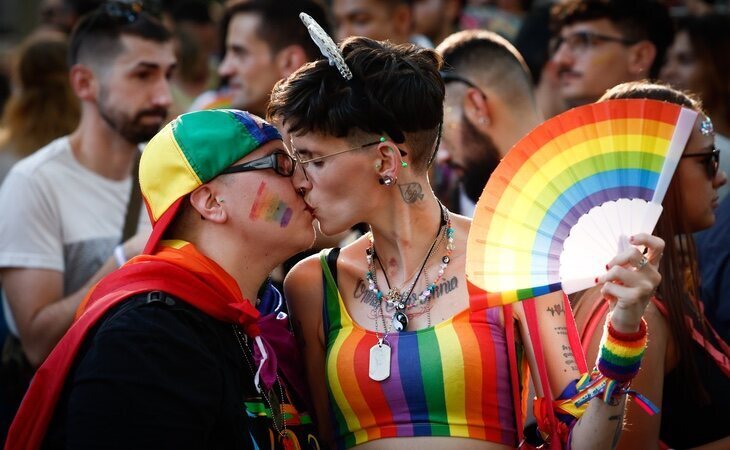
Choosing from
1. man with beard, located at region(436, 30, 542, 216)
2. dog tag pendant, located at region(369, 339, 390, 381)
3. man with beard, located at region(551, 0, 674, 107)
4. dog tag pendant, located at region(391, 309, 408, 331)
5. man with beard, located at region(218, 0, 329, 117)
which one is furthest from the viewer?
man with beard, located at region(218, 0, 329, 117)

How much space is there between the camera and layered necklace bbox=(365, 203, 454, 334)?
3176 mm

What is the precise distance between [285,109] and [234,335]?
0.74 meters

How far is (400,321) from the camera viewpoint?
315cm

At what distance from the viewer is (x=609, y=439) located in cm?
271

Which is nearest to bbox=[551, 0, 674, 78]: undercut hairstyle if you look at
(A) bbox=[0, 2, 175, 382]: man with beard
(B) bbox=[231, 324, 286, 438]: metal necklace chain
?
(A) bbox=[0, 2, 175, 382]: man with beard

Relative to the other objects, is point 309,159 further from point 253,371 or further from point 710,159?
point 710,159

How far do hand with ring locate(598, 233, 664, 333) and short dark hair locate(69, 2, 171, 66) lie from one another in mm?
3486

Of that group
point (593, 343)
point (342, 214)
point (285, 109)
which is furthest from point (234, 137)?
point (593, 343)

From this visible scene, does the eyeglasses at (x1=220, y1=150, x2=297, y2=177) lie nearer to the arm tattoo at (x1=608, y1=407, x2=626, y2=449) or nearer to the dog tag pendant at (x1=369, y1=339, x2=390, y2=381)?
the dog tag pendant at (x1=369, y1=339, x2=390, y2=381)

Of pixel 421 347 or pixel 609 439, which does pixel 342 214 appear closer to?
pixel 421 347

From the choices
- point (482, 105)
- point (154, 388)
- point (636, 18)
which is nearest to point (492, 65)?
point (482, 105)

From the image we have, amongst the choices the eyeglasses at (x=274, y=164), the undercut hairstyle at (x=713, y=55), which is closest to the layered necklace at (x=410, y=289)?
the eyeglasses at (x=274, y=164)

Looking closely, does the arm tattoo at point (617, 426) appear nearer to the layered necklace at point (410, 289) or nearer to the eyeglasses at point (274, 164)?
the layered necklace at point (410, 289)

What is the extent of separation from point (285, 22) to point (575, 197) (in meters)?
3.54
